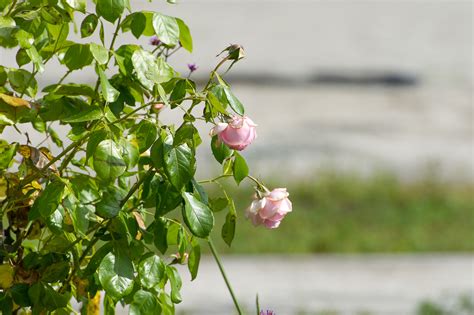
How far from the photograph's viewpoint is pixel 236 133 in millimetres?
1877

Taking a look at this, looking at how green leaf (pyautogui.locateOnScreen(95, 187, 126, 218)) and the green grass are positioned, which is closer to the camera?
green leaf (pyautogui.locateOnScreen(95, 187, 126, 218))

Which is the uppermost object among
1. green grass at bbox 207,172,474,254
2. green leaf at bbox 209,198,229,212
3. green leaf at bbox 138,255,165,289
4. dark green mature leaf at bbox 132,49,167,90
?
green grass at bbox 207,172,474,254

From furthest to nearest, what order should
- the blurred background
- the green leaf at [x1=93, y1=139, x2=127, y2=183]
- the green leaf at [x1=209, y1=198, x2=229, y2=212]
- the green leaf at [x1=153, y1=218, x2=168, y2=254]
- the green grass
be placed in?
the green grass, the blurred background, the green leaf at [x1=209, y1=198, x2=229, y2=212], the green leaf at [x1=153, y1=218, x2=168, y2=254], the green leaf at [x1=93, y1=139, x2=127, y2=183]

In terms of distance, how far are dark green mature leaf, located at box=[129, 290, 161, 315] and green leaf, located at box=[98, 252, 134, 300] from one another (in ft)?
0.23

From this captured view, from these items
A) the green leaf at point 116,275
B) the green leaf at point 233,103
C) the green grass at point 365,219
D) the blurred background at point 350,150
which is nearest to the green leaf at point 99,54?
the green leaf at point 233,103

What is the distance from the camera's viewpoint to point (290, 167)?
805cm

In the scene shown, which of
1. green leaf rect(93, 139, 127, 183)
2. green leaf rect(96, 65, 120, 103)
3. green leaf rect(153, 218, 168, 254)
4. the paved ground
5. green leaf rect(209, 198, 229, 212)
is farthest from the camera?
the paved ground

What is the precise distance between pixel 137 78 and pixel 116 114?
0.12 m

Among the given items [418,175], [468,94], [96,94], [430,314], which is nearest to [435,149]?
[418,175]

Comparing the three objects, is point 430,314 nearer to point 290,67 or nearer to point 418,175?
point 418,175

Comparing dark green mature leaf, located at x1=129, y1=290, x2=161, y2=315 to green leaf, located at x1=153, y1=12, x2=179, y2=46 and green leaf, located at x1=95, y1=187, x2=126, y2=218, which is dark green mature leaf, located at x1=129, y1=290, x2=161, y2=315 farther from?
green leaf, located at x1=153, y1=12, x2=179, y2=46

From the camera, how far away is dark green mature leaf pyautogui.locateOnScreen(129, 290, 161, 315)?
2.03 meters

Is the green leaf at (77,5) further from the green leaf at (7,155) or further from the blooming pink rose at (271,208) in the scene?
the blooming pink rose at (271,208)

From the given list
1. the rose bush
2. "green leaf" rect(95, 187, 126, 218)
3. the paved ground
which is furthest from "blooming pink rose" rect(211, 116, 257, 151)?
the paved ground
